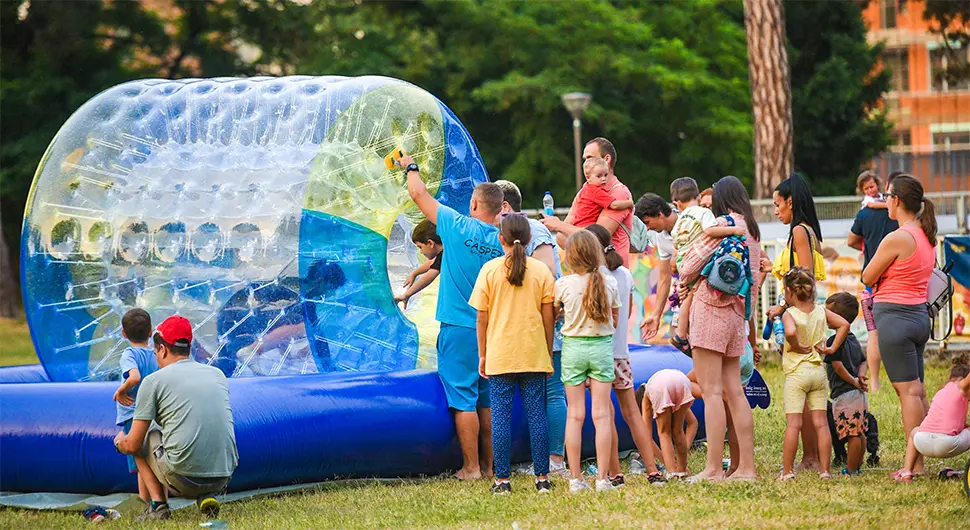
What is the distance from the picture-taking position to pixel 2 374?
9.27 meters

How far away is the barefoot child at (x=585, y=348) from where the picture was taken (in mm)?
7086

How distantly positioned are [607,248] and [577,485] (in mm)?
1441

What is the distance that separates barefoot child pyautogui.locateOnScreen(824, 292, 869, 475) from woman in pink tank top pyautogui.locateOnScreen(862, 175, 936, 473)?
1.13 ft

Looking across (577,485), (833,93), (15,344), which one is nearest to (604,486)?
(577,485)

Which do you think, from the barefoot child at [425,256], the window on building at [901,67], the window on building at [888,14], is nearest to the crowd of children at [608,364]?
the barefoot child at [425,256]

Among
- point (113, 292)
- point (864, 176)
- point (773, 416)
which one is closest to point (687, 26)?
point (864, 176)

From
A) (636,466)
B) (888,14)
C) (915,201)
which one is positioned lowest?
(636,466)

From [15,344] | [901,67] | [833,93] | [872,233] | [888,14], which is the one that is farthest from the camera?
[901,67]

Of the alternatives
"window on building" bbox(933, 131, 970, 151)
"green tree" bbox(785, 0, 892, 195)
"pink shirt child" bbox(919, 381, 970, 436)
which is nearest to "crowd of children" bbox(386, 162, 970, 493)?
"pink shirt child" bbox(919, 381, 970, 436)

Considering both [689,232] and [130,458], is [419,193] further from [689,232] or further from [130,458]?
[130,458]

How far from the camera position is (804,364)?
739 cm

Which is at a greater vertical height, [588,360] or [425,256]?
[425,256]

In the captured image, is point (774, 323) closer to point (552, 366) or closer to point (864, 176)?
point (552, 366)

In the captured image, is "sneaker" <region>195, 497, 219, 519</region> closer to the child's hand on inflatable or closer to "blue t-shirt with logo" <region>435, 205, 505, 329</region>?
the child's hand on inflatable
